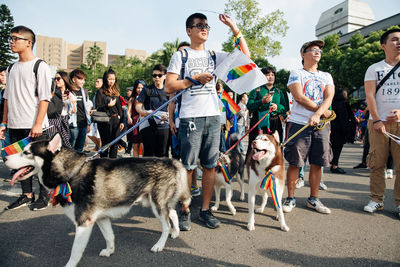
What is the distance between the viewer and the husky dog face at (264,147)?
3.20 meters

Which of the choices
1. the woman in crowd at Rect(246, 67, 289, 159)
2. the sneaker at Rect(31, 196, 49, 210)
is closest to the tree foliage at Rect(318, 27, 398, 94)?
the woman in crowd at Rect(246, 67, 289, 159)

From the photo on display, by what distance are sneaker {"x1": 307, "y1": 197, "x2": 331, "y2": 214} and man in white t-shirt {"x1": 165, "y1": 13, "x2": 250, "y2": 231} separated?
177 centimetres

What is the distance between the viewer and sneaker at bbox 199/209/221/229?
3165mm

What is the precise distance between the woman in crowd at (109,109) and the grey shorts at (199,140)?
2.45m

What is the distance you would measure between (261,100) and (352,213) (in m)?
2.44

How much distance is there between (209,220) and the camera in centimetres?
321

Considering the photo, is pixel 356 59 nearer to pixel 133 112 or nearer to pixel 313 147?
pixel 313 147

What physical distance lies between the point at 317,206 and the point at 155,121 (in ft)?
10.1

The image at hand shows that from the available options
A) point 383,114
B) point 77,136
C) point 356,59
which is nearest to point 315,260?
point 383,114

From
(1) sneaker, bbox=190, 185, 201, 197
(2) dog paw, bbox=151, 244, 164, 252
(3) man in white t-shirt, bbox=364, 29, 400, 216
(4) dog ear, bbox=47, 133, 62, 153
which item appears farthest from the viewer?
(1) sneaker, bbox=190, 185, 201, 197

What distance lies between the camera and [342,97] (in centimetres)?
629

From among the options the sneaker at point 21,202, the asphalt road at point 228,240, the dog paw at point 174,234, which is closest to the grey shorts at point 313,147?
the asphalt road at point 228,240

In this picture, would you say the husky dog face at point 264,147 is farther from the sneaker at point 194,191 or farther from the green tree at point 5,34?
the green tree at point 5,34

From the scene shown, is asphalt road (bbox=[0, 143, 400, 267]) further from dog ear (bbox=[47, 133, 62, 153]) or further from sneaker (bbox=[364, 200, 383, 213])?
dog ear (bbox=[47, 133, 62, 153])
